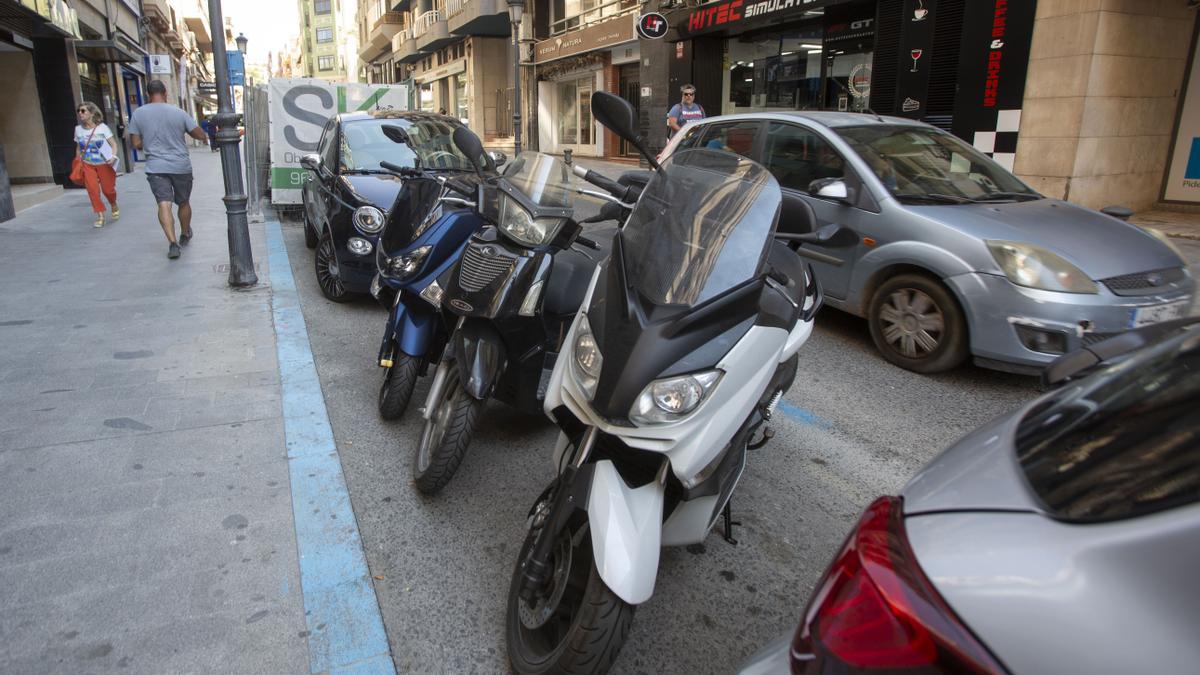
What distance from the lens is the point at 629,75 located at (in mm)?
22844

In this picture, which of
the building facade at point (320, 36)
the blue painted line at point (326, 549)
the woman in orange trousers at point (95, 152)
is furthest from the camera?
the building facade at point (320, 36)

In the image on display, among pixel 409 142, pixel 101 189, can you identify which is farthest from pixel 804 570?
pixel 101 189

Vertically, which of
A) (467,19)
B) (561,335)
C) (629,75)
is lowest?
(561,335)

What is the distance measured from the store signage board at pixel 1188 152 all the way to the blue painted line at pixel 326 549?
40.1 ft

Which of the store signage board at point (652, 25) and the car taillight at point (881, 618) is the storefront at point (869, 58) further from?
the car taillight at point (881, 618)

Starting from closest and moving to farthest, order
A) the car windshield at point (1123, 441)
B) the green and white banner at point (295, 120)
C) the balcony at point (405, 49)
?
the car windshield at point (1123, 441) → the green and white banner at point (295, 120) → the balcony at point (405, 49)

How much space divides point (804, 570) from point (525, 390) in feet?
4.85

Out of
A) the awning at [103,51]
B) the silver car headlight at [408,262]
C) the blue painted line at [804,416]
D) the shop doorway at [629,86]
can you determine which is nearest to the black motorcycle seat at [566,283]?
the silver car headlight at [408,262]

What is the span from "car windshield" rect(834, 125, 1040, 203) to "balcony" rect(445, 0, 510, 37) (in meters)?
26.5

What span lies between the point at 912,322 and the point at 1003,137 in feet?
24.7

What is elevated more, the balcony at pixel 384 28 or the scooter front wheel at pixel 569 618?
the balcony at pixel 384 28

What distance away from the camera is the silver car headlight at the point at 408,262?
152 inches

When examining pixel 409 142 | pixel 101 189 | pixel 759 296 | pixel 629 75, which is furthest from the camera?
pixel 629 75

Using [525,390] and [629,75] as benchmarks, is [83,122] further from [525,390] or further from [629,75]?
[629,75]
